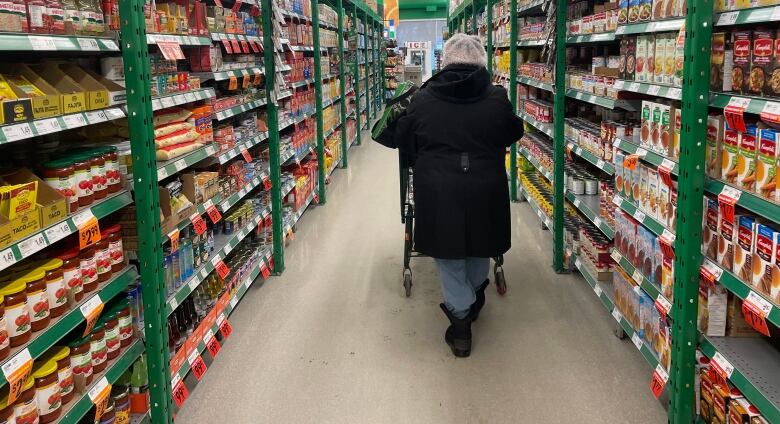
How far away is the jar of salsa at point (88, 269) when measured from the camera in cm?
233

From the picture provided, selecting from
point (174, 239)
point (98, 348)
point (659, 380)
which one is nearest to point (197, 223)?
point (174, 239)

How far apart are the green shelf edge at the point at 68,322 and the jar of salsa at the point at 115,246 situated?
3 centimetres

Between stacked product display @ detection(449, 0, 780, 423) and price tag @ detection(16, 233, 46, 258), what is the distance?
7.27 feet

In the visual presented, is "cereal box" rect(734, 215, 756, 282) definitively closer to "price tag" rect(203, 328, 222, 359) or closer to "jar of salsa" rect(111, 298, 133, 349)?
"jar of salsa" rect(111, 298, 133, 349)

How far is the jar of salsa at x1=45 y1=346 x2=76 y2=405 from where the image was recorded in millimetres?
2178

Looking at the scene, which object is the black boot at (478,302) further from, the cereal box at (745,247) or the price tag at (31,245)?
the price tag at (31,245)

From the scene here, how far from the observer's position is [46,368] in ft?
6.93

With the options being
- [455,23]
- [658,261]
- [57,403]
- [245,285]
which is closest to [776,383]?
[658,261]

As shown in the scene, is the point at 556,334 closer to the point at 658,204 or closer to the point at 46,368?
the point at 658,204

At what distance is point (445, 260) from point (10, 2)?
7.89ft

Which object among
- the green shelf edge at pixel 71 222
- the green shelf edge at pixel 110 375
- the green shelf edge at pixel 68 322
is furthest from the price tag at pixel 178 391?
the green shelf edge at pixel 71 222

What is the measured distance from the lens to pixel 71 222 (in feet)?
7.11

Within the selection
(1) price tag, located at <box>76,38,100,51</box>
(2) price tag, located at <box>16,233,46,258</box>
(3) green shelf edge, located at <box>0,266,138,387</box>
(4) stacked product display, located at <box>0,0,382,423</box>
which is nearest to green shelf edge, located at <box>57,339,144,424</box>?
(4) stacked product display, located at <box>0,0,382,423</box>

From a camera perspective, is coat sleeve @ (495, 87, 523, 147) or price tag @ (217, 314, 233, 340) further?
price tag @ (217, 314, 233, 340)
